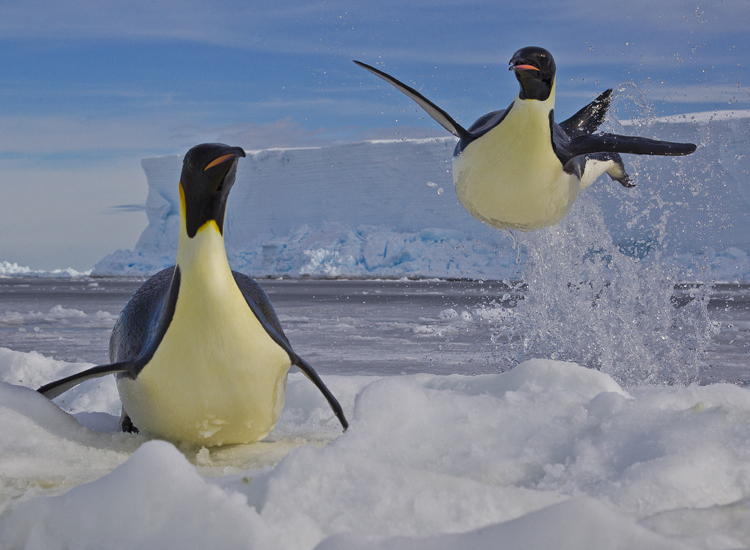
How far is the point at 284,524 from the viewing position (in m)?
1.38

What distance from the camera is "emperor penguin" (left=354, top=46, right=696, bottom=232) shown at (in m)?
3.33

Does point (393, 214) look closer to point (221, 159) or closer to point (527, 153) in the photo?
point (527, 153)

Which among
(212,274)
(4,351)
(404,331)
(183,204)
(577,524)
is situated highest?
(183,204)

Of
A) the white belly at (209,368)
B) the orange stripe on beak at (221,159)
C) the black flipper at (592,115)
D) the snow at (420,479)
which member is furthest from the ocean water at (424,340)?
the orange stripe on beak at (221,159)

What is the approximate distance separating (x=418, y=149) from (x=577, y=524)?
83.8ft

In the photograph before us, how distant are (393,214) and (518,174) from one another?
24.6 meters

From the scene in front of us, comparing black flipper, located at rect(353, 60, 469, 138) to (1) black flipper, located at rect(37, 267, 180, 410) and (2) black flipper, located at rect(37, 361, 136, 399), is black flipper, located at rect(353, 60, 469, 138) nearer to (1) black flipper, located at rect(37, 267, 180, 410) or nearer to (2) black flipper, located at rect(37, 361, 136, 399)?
(1) black flipper, located at rect(37, 267, 180, 410)

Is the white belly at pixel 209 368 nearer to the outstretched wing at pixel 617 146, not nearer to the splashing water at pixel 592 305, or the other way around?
the outstretched wing at pixel 617 146

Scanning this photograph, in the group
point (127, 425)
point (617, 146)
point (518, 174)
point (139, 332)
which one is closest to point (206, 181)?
point (139, 332)

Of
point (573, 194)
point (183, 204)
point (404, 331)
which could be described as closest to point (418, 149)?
point (404, 331)

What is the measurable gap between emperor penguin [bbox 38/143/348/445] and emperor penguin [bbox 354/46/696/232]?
1.59 m

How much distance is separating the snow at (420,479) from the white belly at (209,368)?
4.9 inches

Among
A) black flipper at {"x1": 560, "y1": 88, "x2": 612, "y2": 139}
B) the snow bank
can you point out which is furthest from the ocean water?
the snow bank

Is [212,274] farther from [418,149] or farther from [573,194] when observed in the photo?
[418,149]
